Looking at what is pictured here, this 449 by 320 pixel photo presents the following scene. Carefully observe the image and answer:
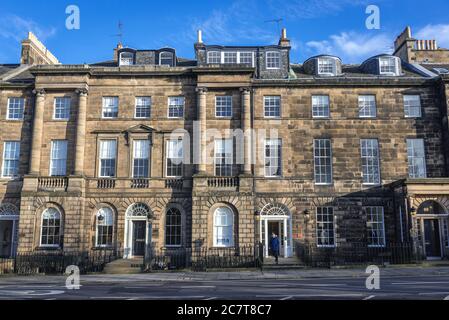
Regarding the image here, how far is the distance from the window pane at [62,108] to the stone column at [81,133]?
1.06 meters

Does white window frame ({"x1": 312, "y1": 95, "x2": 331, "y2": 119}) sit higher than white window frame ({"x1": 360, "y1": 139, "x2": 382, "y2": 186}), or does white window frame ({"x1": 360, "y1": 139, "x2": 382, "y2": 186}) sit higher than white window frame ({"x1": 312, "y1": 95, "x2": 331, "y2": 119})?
white window frame ({"x1": 312, "y1": 95, "x2": 331, "y2": 119})


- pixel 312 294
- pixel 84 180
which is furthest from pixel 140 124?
pixel 312 294

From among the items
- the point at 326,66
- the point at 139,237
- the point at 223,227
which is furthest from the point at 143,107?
the point at 326,66

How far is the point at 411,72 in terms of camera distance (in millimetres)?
31719

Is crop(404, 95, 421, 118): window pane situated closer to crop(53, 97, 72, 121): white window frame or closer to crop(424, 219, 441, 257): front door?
crop(424, 219, 441, 257): front door

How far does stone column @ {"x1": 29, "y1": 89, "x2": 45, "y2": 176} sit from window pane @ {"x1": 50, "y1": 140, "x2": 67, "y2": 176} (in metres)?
0.79

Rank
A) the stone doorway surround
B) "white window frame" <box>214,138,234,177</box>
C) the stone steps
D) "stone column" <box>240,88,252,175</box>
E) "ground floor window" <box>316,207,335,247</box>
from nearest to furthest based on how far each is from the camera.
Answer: the stone steps, the stone doorway surround, "stone column" <box>240,88,252,175</box>, "ground floor window" <box>316,207,335,247</box>, "white window frame" <box>214,138,234,177</box>

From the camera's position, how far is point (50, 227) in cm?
2725

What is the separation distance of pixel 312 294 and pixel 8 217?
73.4 feet

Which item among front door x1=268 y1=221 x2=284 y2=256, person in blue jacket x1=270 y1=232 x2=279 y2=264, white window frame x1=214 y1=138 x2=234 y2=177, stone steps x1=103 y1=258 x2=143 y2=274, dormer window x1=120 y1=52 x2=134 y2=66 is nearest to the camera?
stone steps x1=103 y1=258 x2=143 y2=274

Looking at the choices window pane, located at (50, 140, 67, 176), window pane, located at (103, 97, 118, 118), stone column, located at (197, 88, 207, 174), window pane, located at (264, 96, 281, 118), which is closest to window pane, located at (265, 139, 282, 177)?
window pane, located at (264, 96, 281, 118)

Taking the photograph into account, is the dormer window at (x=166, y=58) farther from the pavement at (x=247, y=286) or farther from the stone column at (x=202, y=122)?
the pavement at (x=247, y=286)

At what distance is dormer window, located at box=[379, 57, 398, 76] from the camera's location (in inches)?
1225
